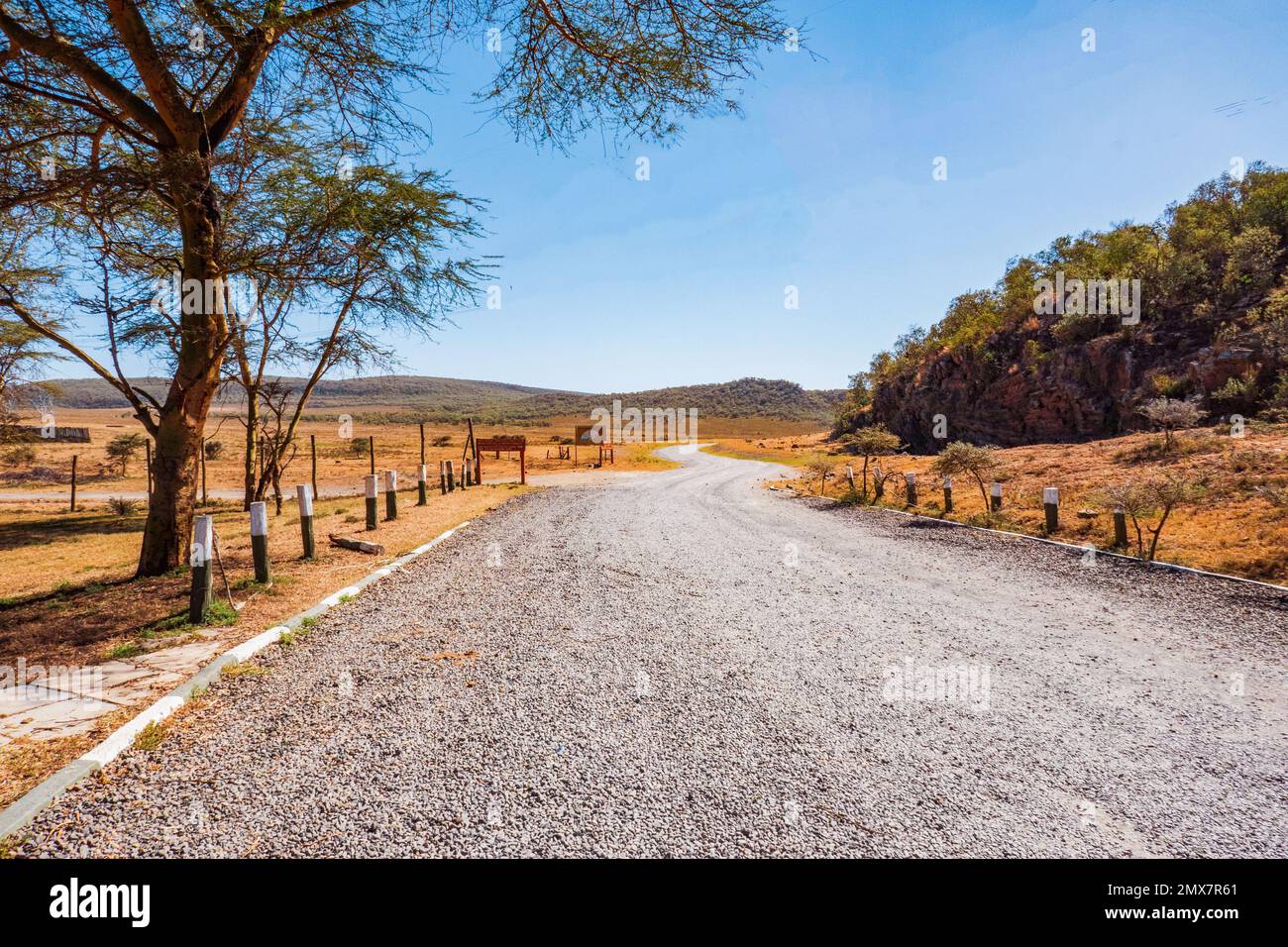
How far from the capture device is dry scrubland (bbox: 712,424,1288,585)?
26.8 ft

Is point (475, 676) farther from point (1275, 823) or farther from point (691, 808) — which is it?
point (1275, 823)

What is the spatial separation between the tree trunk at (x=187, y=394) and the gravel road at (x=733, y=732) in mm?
3163

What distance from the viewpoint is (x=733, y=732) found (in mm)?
3385

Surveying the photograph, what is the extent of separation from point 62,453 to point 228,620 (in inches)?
2103

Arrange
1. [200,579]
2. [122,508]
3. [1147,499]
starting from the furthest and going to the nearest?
[122,508]
[1147,499]
[200,579]

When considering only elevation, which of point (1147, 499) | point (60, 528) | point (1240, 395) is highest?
point (1240, 395)

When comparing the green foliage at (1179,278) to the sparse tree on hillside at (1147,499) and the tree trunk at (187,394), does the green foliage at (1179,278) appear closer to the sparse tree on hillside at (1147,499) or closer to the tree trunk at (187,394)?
the sparse tree on hillside at (1147,499)

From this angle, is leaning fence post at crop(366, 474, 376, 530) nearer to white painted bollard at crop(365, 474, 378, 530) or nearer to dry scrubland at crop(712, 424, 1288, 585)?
white painted bollard at crop(365, 474, 378, 530)

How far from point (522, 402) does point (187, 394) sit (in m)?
138

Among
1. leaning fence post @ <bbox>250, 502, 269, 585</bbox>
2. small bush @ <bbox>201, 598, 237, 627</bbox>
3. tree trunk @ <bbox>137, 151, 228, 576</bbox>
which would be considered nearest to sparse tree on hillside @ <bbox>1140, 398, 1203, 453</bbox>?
leaning fence post @ <bbox>250, 502, 269, 585</bbox>

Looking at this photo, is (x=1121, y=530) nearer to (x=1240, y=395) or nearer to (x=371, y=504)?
(x=371, y=504)

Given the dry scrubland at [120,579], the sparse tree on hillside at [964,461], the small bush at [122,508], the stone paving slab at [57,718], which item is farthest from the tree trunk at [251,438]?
the sparse tree on hillside at [964,461]

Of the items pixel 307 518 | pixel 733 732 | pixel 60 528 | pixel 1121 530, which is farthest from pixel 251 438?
pixel 1121 530
